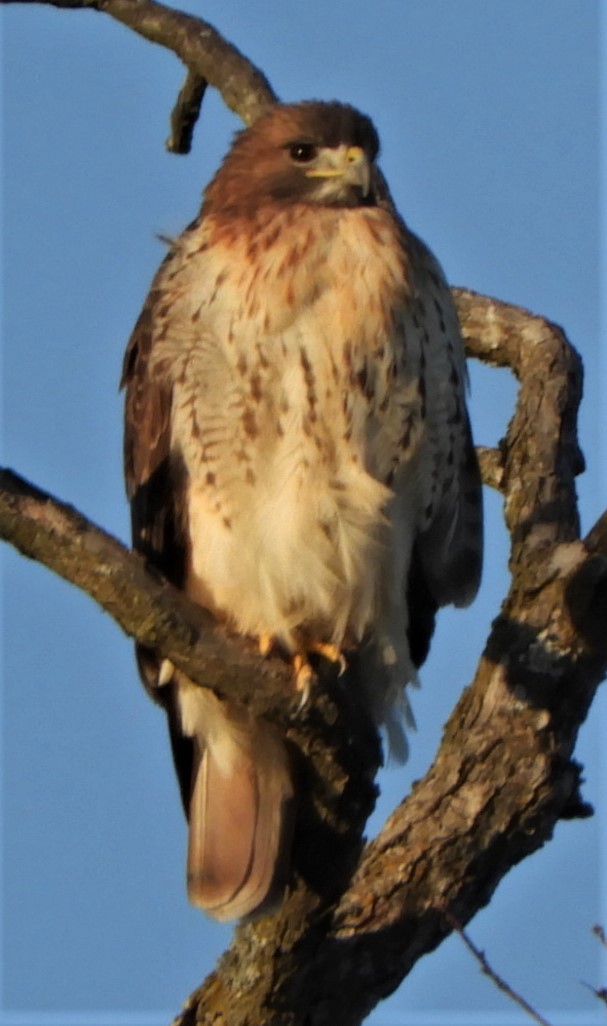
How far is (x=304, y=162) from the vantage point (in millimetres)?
5078

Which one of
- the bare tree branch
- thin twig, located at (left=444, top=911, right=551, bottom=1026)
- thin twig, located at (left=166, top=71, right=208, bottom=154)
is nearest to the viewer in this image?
thin twig, located at (left=444, top=911, right=551, bottom=1026)

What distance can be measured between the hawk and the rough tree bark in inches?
8.6

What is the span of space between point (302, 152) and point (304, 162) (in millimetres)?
39

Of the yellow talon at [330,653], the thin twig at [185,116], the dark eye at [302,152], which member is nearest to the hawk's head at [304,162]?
the dark eye at [302,152]

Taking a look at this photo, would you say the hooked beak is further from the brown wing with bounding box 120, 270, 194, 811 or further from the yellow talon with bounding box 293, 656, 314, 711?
the yellow talon with bounding box 293, 656, 314, 711

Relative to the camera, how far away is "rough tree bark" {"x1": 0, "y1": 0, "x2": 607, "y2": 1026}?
3928 millimetres

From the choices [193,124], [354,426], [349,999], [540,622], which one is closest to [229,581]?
[354,426]

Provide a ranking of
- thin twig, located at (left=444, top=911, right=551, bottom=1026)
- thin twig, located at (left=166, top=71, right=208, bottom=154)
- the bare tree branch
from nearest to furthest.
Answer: thin twig, located at (left=444, top=911, right=551, bottom=1026), the bare tree branch, thin twig, located at (left=166, top=71, right=208, bottom=154)

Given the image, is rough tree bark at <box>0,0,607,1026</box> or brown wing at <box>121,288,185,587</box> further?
brown wing at <box>121,288,185,587</box>

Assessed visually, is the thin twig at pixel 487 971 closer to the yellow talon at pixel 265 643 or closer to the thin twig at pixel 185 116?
the yellow talon at pixel 265 643

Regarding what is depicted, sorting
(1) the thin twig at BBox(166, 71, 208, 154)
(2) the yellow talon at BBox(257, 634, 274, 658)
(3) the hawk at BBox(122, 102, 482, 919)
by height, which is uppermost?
(1) the thin twig at BBox(166, 71, 208, 154)

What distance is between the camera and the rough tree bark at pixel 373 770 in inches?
155

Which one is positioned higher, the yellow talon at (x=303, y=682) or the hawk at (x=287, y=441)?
the hawk at (x=287, y=441)

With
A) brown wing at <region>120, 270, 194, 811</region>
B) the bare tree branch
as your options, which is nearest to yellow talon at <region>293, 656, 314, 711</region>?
brown wing at <region>120, 270, 194, 811</region>
